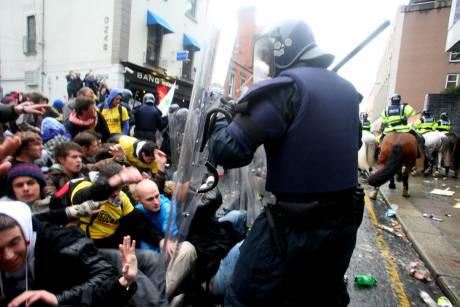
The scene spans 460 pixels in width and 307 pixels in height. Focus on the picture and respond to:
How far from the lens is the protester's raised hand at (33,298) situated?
1.49 m

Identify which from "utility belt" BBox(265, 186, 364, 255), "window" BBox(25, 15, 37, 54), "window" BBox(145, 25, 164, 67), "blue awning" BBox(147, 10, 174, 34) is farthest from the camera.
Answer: "window" BBox(25, 15, 37, 54)

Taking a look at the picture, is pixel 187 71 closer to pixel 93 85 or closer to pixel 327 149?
pixel 93 85

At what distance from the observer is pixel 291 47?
5.41ft

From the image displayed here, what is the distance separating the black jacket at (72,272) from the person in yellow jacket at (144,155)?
179cm

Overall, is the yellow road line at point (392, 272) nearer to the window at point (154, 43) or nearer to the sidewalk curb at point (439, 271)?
the sidewalk curb at point (439, 271)

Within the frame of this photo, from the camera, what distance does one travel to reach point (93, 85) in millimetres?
9078

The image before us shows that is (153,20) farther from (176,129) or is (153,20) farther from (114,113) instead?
(176,129)

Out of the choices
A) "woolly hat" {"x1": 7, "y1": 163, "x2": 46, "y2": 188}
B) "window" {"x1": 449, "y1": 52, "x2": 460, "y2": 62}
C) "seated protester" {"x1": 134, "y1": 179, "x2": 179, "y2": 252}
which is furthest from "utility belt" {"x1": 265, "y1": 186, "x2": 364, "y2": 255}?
"window" {"x1": 449, "y1": 52, "x2": 460, "y2": 62}

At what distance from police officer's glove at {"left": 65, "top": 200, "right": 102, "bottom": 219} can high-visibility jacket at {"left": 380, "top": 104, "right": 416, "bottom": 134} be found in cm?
579

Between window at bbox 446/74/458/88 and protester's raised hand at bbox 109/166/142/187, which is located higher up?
window at bbox 446/74/458/88

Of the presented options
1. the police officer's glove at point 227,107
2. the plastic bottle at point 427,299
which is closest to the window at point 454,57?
the plastic bottle at point 427,299

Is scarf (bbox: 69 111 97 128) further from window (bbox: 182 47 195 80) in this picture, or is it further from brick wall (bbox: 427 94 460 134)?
window (bbox: 182 47 195 80)

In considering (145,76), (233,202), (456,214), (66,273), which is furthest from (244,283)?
(145,76)

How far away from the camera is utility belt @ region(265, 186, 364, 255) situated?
1.42 m
